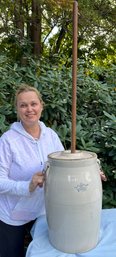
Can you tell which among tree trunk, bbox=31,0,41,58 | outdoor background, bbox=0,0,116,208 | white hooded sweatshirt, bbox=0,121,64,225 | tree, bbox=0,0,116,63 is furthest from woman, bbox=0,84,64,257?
tree trunk, bbox=31,0,41,58

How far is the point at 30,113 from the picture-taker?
148 centimetres

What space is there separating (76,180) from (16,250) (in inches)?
28.4

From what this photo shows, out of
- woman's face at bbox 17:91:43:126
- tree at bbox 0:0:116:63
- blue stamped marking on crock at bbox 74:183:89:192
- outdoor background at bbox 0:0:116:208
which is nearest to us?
blue stamped marking on crock at bbox 74:183:89:192

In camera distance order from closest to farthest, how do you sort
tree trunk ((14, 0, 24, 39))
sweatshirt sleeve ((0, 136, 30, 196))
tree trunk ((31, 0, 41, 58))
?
sweatshirt sleeve ((0, 136, 30, 196)) → tree trunk ((14, 0, 24, 39)) → tree trunk ((31, 0, 41, 58))

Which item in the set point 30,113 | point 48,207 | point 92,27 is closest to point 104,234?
point 48,207

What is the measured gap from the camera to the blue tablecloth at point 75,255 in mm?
1206

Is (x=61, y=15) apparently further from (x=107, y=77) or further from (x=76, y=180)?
(x=76, y=180)

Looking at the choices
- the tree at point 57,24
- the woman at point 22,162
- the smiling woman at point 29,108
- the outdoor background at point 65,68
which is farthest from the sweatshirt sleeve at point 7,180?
the tree at point 57,24

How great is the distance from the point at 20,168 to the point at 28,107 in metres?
0.29

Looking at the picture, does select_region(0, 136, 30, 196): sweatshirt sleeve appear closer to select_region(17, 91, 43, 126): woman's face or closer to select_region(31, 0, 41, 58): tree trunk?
select_region(17, 91, 43, 126): woman's face

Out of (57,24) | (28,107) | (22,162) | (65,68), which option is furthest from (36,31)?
(22,162)

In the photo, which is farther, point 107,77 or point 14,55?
point 14,55

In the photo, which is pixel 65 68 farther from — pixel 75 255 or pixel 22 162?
pixel 75 255

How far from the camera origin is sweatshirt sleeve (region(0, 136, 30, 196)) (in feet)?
4.46
